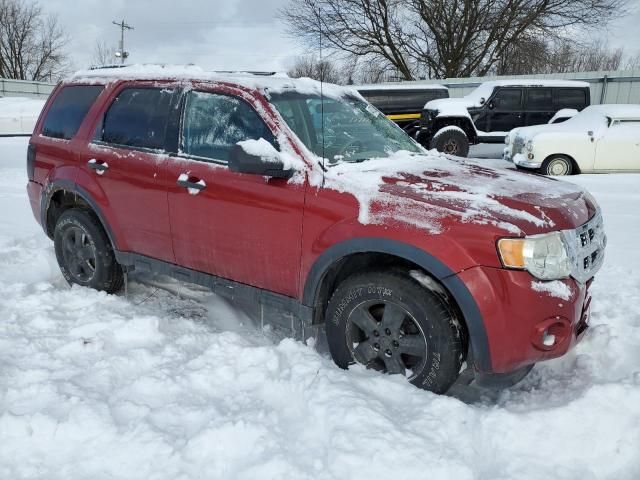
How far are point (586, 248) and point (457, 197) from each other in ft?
2.39

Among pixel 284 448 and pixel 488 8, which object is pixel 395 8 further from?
pixel 284 448

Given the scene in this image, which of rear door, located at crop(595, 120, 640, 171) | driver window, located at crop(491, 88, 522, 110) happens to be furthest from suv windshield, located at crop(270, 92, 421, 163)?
driver window, located at crop(491, 88, 522, 110)

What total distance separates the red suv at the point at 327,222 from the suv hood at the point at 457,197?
0.03ft

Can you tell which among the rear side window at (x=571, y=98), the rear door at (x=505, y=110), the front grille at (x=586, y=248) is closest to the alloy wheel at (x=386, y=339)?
the front grille at (x=586, y=248)

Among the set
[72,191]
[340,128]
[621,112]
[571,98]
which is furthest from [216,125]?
[571,98]

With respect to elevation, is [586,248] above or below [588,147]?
below

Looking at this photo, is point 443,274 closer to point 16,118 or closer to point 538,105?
point 538,105

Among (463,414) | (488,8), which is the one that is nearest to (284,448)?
(463,414)

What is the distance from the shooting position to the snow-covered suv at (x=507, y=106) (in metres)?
14.9

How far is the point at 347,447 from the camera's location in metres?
2.37

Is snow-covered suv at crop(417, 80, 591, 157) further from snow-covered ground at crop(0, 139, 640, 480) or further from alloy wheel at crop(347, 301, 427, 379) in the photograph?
alloy wheel at crop(347, 301, 427, 379)

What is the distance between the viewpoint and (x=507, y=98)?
15258 millimetres

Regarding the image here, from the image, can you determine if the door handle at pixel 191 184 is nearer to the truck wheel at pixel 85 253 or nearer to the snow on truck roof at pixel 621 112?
the truck wheel at pixel 85 253

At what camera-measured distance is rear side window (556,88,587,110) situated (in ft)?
50.6
